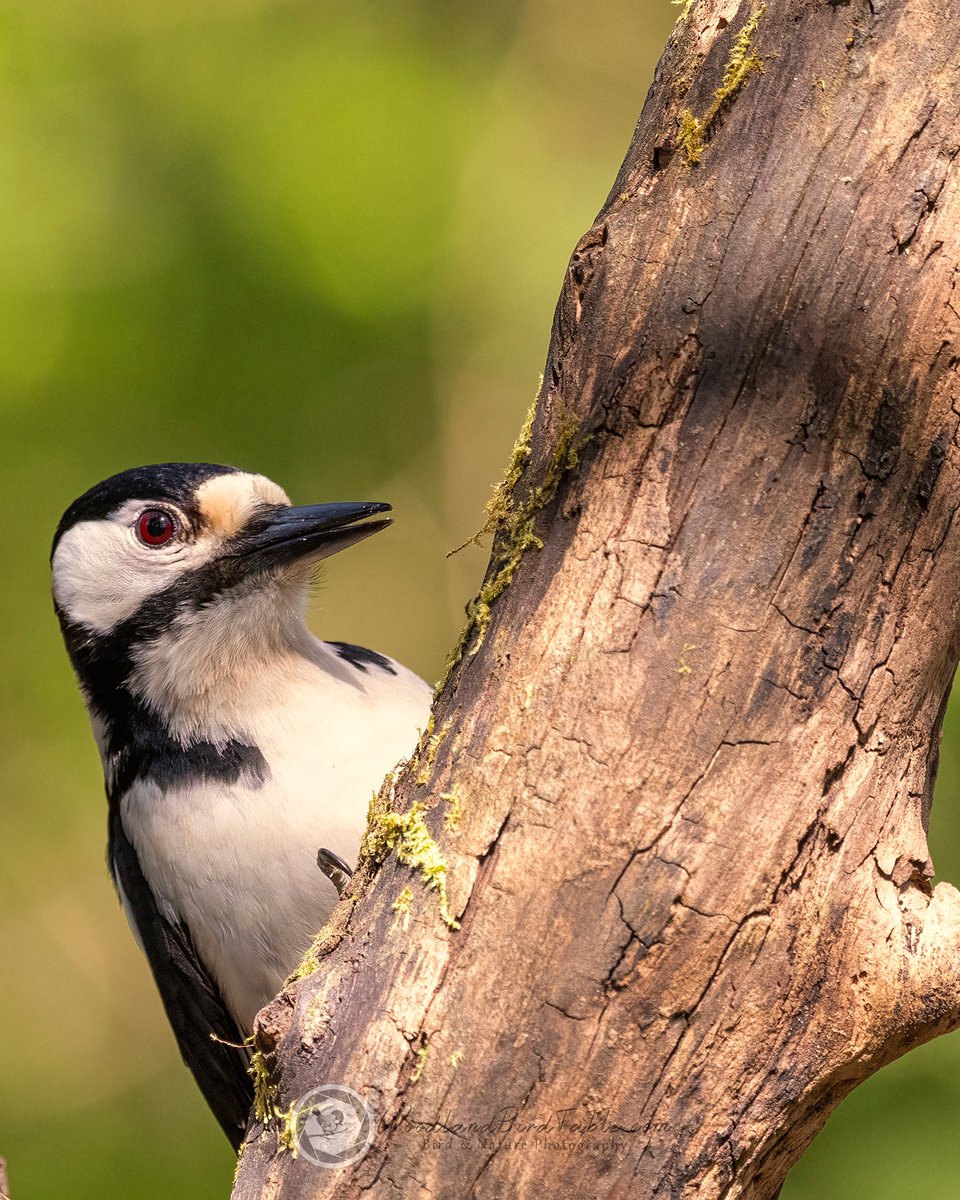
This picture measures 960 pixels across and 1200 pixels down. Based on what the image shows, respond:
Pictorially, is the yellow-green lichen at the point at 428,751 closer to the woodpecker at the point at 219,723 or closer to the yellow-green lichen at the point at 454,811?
the yellow-green lichen at the point at 454,811

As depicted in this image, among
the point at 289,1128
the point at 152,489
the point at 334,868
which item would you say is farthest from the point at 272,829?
the point at 289,1128

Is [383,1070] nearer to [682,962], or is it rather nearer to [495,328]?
[682,962]

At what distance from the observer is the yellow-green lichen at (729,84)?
6.84ft

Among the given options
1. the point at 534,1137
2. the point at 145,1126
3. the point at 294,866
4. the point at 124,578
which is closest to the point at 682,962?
the point at 534,1137

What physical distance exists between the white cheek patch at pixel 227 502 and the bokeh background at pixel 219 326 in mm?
2480

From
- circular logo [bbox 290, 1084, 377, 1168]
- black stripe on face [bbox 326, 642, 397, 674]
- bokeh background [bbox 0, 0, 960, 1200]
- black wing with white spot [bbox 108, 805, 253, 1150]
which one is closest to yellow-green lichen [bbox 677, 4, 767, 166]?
circular logo [bbox 290, 1084, 377, 1168]

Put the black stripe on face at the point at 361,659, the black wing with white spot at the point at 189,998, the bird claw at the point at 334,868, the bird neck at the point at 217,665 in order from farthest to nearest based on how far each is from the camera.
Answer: the black stripe on face at the point at 361,659
the black wing with white spot at the point at 189,998
the bird neck at the point at 217,665
the bird claw at the point at 334,868

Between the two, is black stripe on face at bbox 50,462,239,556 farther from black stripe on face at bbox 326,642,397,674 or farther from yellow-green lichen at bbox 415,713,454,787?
yellow-green lichen at bbox 415,713,454,787

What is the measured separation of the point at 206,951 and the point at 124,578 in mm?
985

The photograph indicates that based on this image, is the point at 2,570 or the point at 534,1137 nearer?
the point at 534,1137

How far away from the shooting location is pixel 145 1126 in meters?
5.74

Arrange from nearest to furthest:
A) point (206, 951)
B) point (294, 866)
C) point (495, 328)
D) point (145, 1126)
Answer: point (294, 866), point (206, 951), point (145, 1126), point (495, 328)

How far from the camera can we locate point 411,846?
6.80 feet

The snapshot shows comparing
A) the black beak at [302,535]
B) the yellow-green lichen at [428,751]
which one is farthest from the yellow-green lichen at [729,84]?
the black beak at [302,535]
